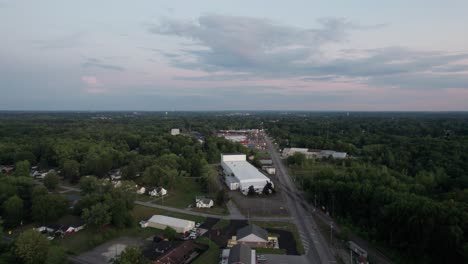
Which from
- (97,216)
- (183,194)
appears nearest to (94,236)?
(97,216)

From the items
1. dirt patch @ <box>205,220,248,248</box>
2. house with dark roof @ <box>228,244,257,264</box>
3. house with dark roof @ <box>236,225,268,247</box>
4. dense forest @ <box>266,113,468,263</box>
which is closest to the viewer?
house with dark roof @ <box>228,244,257,264</box>

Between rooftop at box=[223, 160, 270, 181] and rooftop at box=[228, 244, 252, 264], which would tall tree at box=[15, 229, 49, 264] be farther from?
rooftop at box=[223, 160, 270, 181]

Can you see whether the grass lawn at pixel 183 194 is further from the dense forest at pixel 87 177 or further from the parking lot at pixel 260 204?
the parking lot at pixel 260 204

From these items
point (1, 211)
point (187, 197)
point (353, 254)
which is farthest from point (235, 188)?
point (1, 211)

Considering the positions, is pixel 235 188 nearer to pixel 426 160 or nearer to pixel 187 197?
pixel 187 197

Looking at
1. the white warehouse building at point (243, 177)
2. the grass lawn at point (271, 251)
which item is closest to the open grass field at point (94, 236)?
the grass lawn at point (271, 251)

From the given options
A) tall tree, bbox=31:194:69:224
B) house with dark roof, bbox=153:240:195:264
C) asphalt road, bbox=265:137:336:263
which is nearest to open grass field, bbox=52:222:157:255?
tall tree, bbox=31:194:69:224
